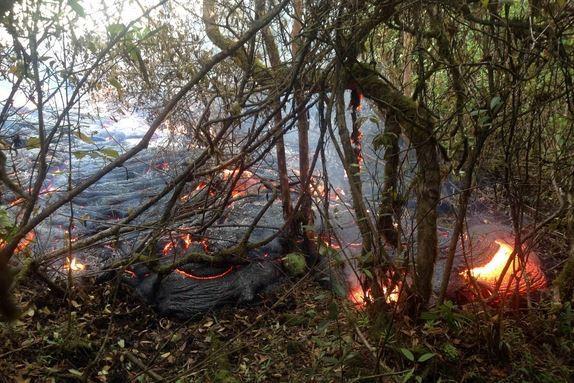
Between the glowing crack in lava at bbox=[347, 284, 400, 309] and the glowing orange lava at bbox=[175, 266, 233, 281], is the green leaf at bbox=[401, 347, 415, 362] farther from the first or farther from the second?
the glowing orange lava at bbox=[175, 266, 233, 281]

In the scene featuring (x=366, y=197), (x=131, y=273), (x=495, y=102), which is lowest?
(x=131, y=273)

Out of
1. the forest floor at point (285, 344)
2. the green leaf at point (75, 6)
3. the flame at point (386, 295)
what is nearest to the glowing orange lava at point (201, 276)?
the forest floor at point (285, 344)

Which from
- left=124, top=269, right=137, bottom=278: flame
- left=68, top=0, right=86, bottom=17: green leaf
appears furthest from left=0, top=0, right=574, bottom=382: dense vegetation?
left=124, top=269, right=137, bottom=278: flame

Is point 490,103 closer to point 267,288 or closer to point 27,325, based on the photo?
point 267,288

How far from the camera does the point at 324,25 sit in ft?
9.07

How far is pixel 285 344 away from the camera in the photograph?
11.8 ft

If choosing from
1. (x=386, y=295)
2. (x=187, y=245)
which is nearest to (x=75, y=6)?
(x=386, y=295)

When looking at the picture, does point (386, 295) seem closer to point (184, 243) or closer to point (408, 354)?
point (408, 354)

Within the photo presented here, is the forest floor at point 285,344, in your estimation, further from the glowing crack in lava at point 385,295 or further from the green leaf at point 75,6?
the green leaf at point 75,6

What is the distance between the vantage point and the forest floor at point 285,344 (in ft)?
8.86

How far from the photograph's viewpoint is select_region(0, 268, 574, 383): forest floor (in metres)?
2.70

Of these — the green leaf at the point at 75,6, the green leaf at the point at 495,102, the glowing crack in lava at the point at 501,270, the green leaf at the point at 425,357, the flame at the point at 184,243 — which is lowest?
the green leaf at the point at 425,357

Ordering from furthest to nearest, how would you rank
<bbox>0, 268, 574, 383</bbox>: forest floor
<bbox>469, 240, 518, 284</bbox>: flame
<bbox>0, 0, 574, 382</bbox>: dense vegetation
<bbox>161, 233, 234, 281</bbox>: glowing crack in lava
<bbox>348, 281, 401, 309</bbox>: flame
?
1. <bbox>161, 233, 234, 281</bbox>: glowing crack in lava
2. <bbox>469, 240, 518, 284</bbox>: flame
3. <bbox>348, 281, 401, 309</bbox>: flame
4. <bbox>0, 268, 574, 383</bbox>: forest floor
5. <bbox>0, 0, 574, 382</bbox>: dense vegetation

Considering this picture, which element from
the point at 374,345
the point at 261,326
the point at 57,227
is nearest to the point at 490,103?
the point at 374,345
